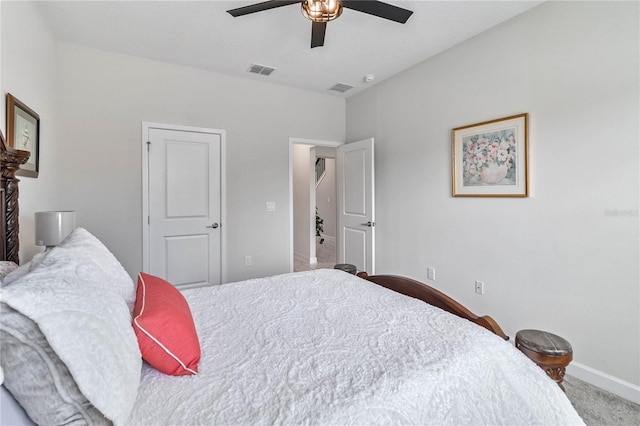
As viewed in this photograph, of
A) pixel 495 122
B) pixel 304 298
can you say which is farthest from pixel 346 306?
pixel 495 122

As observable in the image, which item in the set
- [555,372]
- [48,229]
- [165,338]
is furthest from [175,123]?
[555,372]

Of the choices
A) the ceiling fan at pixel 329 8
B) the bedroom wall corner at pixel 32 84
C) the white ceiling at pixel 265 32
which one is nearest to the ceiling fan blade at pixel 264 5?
the ceiling fan at pixel 329 8

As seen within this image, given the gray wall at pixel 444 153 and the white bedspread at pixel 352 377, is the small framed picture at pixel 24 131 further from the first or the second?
the white bedspread at pixel 352 377

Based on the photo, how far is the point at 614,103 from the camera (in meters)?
2.00

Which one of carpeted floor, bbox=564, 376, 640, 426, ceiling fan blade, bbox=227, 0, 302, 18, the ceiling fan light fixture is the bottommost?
carpeted floor, bbox=564, 376, 640, 426

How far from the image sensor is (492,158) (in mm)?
2699

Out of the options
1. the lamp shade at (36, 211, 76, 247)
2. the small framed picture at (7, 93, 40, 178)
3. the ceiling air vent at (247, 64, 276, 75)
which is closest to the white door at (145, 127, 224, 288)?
the ceiling air vent at (247, 64, 276, 75)

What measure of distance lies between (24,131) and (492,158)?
11.8ft

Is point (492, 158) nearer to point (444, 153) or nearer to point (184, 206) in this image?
point (444, 153)

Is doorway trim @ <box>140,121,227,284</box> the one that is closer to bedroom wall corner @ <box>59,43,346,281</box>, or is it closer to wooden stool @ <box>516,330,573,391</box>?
bedroom wall corner @ <box>59,43,346,281</box>

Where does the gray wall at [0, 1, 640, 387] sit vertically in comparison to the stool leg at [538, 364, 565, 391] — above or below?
above

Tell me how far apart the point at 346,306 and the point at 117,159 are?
296 centimetres

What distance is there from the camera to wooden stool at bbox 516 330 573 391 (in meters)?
1.12

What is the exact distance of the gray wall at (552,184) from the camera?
198 centimetres
